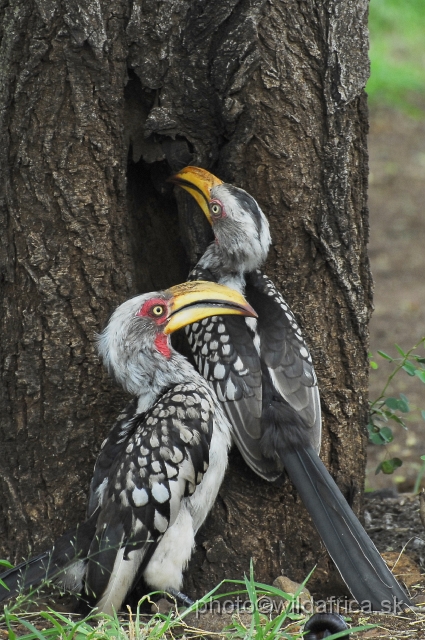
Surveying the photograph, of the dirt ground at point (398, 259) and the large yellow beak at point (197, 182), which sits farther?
the dirt ground at point (398, 259)

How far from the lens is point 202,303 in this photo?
3301 millimetres

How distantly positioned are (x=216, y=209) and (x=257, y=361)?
2.03 feet

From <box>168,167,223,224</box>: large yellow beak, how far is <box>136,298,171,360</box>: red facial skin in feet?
1.51

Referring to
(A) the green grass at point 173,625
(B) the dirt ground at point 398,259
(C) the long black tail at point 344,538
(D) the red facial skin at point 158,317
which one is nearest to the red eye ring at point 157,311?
(D) the red facial skin at point 158,317

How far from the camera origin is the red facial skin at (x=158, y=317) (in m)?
3.27

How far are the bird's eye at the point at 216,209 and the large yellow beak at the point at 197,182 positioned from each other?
23 mm

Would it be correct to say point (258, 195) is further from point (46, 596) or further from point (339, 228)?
point (46, 596)

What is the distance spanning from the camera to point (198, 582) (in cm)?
340

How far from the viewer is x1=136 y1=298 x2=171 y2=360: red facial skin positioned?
3.27 m

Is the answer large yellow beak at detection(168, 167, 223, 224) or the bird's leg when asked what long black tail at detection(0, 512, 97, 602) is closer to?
the bird's leg

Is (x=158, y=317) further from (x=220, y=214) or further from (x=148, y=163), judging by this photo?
(x=148, y=163)

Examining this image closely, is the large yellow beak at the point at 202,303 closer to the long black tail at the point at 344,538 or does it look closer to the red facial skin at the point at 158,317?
the red facial skin at the point at 158,317

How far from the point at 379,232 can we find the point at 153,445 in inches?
242

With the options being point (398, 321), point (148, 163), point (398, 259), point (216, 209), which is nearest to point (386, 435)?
point (216, 209)
